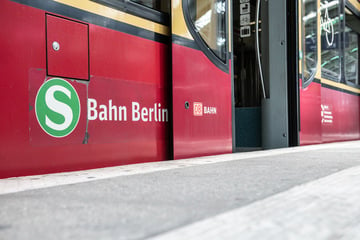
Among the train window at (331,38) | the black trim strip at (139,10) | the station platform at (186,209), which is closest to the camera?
the station platform at (186,209)

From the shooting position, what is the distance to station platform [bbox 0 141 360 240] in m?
0.68

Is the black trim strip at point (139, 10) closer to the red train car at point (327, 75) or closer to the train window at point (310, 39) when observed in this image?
the red train car at point (327, 75)

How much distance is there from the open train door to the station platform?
1.30m

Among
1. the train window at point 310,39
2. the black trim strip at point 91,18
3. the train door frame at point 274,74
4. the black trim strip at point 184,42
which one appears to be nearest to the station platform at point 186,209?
the black trim strip at point 91,18

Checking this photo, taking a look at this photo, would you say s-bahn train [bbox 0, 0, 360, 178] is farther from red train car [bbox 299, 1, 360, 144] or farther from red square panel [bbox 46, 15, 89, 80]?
red train car [bbox 299, 1, 360, 144]

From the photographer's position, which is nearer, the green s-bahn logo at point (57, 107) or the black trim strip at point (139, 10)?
the green s-bahn logo at point (57, 107)

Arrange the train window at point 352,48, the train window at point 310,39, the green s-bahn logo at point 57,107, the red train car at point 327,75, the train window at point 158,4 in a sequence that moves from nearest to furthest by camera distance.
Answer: the green s-bahn logo at point 57,107, the train window at point 158,4, the red train car at point 327,75, the train window at point 310,39, the train window at point 352,48

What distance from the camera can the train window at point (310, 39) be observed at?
493 cm

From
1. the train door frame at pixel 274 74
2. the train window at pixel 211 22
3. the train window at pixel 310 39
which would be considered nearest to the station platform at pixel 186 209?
the train window at pixel 211 22

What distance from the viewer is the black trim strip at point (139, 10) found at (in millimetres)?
2182

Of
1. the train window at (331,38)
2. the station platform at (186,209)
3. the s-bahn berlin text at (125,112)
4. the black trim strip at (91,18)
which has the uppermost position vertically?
the train window at (331,38)

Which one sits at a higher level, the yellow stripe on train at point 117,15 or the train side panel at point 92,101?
the yellow stripe on train at point 117,15

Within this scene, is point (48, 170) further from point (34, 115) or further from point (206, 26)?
point (206, 26)

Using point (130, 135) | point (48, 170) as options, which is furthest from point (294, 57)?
point (48, 170)
